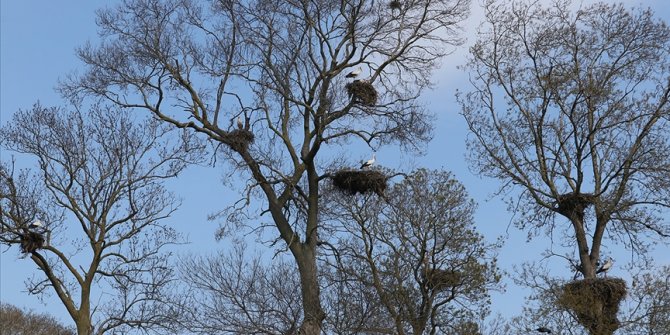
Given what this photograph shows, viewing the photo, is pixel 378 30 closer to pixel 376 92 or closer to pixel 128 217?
pixel 376 92

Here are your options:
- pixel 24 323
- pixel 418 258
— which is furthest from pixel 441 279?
pixel 24 323

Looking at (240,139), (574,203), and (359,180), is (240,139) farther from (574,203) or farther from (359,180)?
(574,203)

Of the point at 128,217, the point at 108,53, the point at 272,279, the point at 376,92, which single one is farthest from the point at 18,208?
the point at 376,92

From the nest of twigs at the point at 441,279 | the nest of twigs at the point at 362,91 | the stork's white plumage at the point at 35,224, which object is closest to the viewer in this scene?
the nest of twigs at the point at 362,91

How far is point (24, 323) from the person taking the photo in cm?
3098

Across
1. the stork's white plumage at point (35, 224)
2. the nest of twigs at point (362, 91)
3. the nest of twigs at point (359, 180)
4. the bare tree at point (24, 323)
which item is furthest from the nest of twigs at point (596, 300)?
the bare tree at point (24, 323)

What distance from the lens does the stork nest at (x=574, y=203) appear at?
16641 millimetres

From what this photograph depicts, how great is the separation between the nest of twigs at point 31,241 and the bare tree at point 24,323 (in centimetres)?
1364

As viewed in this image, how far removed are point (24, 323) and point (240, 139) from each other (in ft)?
56.5

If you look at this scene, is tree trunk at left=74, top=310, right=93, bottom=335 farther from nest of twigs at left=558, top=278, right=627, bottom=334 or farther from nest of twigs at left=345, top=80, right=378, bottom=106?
nest of twigs at left=558, top=278, right=627, bottom=334

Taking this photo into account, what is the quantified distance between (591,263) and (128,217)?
8.17 m

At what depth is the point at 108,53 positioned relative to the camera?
17.4 m

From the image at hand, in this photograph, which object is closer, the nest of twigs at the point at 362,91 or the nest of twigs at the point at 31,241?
the nest of twigs at the point at 31,241

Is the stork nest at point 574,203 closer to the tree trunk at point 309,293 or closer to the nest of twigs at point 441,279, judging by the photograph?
the nest of twigs at point 441,279
